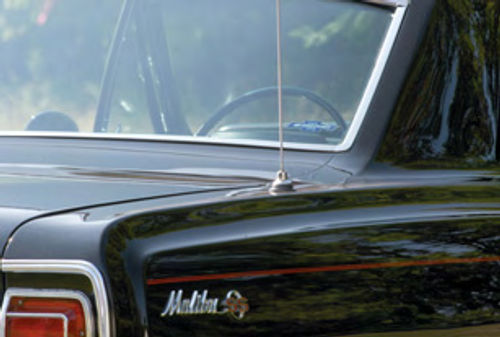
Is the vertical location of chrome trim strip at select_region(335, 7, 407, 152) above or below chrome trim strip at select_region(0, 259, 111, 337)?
above

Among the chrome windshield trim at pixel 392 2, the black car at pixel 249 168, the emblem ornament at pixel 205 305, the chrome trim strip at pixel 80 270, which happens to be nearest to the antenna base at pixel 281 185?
the black car at pixel 249 168

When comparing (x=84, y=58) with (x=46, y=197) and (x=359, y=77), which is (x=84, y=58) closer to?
(x=359, y=77)

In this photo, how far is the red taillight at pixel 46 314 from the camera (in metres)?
1.66

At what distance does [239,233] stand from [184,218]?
107 mm

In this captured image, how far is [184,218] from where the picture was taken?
1820 millimetres

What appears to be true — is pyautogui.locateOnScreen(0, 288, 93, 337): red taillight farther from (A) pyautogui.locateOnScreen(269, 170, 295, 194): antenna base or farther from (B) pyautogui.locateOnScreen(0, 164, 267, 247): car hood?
(A) pyautogui.locateOnScreen(269, 170, 295, 194): antenna base

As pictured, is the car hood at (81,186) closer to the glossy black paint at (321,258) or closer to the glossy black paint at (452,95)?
the glossy black paint at (321,258)

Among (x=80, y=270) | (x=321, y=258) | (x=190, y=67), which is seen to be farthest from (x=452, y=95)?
(x=80, y=270)

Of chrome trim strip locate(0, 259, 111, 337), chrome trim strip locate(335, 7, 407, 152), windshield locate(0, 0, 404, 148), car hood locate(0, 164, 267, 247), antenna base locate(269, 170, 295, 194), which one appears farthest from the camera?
windshield locate(0, 0, 404, 148)

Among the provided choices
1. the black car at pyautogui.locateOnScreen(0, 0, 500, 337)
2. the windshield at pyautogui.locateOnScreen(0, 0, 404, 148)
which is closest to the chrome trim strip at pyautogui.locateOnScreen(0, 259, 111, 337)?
the black car at pyautogui.locateOnScreen(0, 0, 500, 337)

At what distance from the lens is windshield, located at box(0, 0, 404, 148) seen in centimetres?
265

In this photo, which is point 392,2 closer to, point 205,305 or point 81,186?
point 81,186

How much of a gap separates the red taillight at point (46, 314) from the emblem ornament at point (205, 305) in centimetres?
14

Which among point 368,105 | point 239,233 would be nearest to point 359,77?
point 368,105
